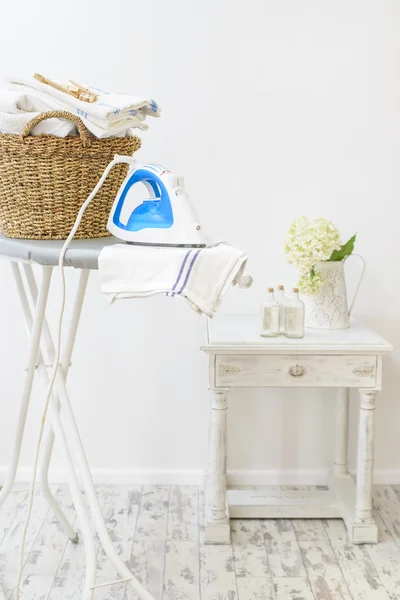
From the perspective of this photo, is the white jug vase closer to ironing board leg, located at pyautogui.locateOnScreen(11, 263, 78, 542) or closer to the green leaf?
the green leaf

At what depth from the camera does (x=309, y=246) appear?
99.6 inches

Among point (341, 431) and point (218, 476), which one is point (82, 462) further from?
point (341, 431)

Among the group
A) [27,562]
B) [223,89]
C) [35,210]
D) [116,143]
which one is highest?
[223,89]

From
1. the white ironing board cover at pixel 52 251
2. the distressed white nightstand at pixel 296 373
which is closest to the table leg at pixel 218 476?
the distressed white nightstand at pixel 296 373

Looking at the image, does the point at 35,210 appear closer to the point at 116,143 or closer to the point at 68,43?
the point at 116,143

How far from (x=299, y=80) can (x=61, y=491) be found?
5.51ft

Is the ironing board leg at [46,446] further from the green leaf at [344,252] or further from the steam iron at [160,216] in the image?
the green leaf at [344,252]

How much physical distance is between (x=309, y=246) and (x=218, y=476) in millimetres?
779

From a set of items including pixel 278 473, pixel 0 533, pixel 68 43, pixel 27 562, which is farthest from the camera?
pixel 278 473

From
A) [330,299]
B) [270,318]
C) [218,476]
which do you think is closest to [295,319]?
[270,318]

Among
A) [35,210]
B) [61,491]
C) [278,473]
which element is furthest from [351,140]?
[61,491]

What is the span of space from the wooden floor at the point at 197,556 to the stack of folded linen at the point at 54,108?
1.27 m

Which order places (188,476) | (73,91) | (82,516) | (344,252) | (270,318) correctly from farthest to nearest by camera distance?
(188,476) < (344,252) < (270,318) < (82,516) < (73,91)

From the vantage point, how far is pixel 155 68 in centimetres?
274
